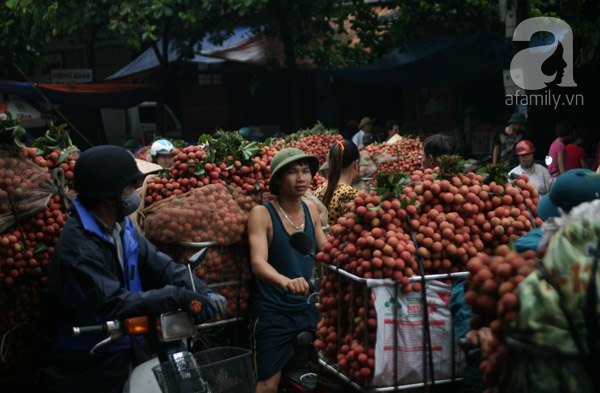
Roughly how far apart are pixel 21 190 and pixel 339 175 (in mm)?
2556

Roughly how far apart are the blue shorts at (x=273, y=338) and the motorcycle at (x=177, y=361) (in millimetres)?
1209

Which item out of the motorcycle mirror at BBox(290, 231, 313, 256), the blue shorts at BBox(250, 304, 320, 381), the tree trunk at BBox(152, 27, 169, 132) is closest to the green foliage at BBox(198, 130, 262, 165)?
the blue shorts at BBox(250, 304, 320, 381)

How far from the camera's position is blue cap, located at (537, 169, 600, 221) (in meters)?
2.90

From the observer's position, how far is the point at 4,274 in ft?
14.4

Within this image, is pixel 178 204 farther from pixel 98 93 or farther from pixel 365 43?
pixel 98 93

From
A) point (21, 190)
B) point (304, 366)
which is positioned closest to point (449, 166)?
point (304, 366)

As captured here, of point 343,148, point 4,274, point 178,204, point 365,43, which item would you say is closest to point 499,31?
point 365,43

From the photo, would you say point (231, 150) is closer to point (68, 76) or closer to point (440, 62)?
point (440, 62)

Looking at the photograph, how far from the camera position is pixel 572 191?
2.94 meters

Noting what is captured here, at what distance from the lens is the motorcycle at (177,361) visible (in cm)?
290

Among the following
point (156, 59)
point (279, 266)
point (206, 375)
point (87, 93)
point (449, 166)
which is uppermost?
point (156, 59)

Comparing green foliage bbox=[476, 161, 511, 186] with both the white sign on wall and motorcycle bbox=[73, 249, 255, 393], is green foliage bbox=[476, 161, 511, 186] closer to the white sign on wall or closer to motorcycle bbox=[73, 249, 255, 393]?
motorcycle bbox=[73, 249, 255, 393]

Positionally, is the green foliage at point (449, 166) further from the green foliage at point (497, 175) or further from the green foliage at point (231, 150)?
the green foliage at point (231, 150)

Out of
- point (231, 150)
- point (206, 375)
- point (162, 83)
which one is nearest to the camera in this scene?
point (206, 375)
